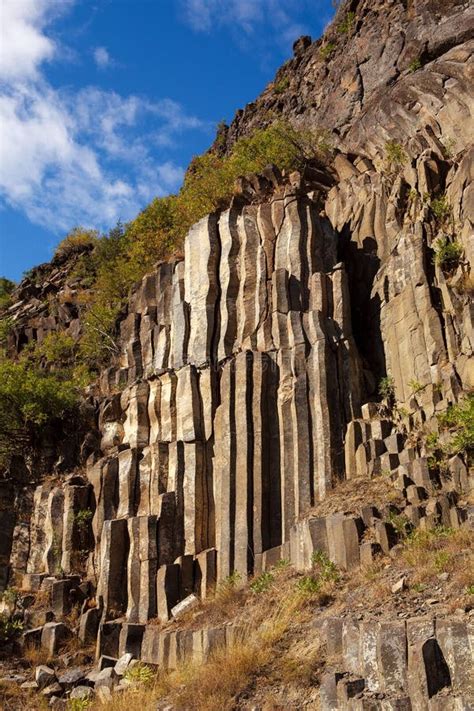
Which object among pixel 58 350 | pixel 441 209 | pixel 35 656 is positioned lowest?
pixel 35 656

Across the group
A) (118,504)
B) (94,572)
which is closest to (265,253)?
(118,504)

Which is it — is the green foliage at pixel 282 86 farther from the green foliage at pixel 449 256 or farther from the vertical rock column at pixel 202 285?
the green foliage at pixel 449 256

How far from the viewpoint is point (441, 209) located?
70.3 ft

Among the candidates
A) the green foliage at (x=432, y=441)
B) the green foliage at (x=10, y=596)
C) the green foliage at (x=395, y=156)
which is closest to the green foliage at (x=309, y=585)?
the green foliage at (x=432, y=441)

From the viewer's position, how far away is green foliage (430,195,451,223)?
21359 mm

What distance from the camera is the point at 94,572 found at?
64.2 feet

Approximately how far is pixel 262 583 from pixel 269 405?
4968mm

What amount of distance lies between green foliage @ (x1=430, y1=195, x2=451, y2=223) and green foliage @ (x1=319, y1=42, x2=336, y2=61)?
75.9 feet

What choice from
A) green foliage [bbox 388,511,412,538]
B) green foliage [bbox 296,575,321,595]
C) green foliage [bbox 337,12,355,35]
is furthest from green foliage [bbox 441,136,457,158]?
green foliage [bbox 337,12,355,35]

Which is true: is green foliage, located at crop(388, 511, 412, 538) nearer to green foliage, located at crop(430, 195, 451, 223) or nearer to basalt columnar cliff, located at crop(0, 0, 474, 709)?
basalt columnar cliff, located at crop(0, 0, 474, 709)

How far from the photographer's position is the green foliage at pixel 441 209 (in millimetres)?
21359

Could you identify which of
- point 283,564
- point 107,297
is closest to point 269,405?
point 283,564

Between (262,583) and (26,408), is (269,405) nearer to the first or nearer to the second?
(262,583)

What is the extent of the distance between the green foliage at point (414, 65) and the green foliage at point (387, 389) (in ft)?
56.5
